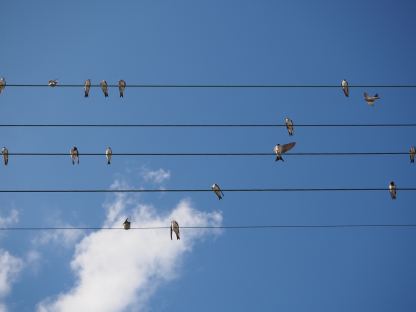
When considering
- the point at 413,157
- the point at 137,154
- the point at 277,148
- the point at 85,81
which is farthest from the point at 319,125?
the point at 85,81

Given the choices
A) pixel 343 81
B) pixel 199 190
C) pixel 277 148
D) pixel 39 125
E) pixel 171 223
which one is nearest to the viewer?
pixel 199 190

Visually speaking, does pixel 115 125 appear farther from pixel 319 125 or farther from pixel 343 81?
pixel 343 81

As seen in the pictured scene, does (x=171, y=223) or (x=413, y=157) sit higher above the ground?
(x=413, y=157)

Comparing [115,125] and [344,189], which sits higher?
[115,125]

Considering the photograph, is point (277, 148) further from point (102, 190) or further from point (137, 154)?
point (102, 190)

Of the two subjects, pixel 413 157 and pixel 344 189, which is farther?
pixel 413 157

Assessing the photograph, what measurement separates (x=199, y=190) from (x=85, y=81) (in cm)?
856

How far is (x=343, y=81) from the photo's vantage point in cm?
1546

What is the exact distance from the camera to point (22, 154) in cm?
895

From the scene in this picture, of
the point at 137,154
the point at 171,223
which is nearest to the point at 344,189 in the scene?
the point at 137,154

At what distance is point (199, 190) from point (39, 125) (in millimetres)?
3386

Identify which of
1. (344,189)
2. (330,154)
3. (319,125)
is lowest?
(344,189)

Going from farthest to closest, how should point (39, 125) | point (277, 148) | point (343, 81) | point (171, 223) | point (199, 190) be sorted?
point (343, 81), point (171, 223), point (277, 148), point (39, 125), point (199, 190)

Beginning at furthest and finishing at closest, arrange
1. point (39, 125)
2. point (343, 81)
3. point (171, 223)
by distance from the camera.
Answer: point (343, 81) → point (171, 223) → point (39, 125)
